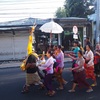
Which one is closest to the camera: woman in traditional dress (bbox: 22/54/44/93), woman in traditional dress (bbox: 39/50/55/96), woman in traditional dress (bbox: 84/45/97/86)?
woman in traditional dress (bbox: 39/50/55/96)

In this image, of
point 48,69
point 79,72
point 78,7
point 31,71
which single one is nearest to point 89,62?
point 79,72

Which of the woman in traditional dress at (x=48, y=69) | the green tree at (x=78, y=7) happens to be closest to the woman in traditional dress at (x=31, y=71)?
the woman in traditional dress at (x=48, y=69)

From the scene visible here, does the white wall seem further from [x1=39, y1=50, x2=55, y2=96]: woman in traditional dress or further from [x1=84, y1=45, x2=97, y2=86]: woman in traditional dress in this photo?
[x1=39, y1=50, x2=55, y2=96]: woman in traditional dress

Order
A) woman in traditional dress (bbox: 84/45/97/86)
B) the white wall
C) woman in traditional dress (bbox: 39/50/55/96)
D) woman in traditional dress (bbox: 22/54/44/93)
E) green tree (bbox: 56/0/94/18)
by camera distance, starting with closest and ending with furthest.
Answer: woman in traditional dress (bbox: 39/50/55/96), woman in traditional dress (bbox: 22/54/44/93), woman in traditional dress (bbox: 84/45/97/86), the white wall, green tree (bbox: 56/0/94/18)

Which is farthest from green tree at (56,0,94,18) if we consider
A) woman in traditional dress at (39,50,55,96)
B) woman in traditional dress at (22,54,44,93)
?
woman in traditional dress at (39,50,55,96)

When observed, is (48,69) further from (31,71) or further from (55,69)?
(55,69)

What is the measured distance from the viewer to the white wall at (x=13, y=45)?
81.0ft

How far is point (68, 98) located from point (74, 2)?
1316 inches

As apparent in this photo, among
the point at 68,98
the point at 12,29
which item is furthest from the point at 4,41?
the point at 68,98

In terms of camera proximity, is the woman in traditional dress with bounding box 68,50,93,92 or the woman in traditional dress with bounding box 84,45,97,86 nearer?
the woman in traditional dress with bounding box 68,50,93,92

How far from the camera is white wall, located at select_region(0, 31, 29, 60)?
81.0ft

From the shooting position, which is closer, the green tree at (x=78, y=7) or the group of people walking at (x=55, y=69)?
the group of people walking at (x=55, y=69)

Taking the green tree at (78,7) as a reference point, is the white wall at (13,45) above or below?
below

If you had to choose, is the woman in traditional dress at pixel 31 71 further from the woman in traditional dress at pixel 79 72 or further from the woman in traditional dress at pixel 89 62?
the woman in traditional dress at pixel 89 62
